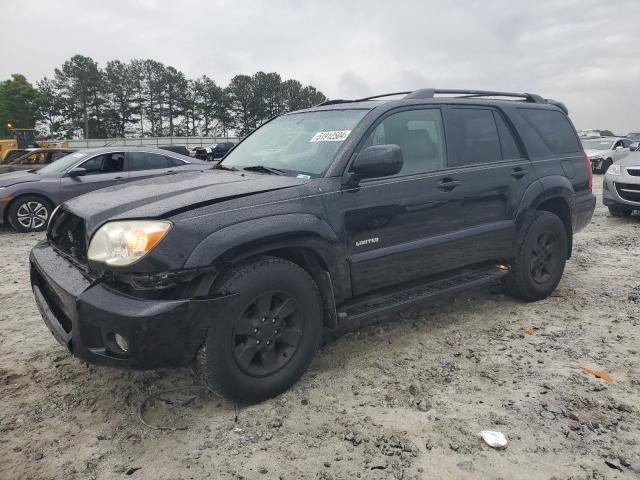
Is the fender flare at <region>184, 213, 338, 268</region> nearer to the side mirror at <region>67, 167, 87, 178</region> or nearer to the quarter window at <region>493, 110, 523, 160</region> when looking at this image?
the quarter window at <region>493, 110, 523, 160</region>

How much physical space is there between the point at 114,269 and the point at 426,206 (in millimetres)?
2086

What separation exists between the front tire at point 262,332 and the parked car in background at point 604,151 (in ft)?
62.1

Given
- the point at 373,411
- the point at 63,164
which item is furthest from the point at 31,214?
the point at 373,411

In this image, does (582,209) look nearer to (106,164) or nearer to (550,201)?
(550,201)

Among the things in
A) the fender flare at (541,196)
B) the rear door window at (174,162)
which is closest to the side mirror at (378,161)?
the fender flare at (541,196)

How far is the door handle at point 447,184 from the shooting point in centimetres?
364

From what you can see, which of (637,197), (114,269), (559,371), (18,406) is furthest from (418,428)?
(637,197)

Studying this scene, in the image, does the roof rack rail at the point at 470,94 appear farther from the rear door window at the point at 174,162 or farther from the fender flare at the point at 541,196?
the rear door window at the point at 174,162

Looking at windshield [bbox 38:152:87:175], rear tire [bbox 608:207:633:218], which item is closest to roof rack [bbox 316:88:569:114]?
rear tire [bbox 608:207:633:218]

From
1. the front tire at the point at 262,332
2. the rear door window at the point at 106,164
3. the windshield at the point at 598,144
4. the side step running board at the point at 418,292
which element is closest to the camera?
the front tire at the point at 262,332

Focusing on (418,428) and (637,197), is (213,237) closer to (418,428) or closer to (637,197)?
(418,428)

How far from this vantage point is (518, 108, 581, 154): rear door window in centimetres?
460

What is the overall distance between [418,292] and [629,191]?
24.2ft

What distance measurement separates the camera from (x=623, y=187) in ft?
29.8
